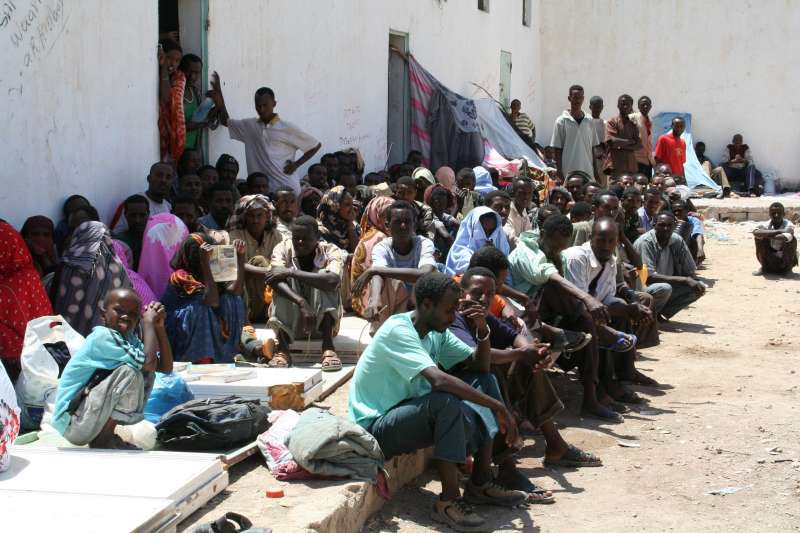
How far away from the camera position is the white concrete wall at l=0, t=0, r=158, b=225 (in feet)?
19.7

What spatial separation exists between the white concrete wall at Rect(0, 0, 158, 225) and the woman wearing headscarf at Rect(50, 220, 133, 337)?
0.56 metres

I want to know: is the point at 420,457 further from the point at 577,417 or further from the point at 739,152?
the point at 739,152

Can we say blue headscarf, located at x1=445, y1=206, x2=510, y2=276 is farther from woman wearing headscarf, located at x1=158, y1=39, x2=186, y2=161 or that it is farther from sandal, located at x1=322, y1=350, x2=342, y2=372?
woman wearing headscarf, located at x1=158, y1=39, x2=186, y2=161

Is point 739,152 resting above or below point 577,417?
above

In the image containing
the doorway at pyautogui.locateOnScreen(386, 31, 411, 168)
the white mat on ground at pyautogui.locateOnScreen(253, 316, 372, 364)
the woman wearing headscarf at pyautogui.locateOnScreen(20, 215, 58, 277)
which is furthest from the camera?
the doorway at pyautogui.locateOnScreen(386, 31, 411, 168)

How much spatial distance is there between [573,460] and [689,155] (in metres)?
15.4

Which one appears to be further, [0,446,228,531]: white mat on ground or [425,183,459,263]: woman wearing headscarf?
[425,183,459,263]: woman wearing headscarf

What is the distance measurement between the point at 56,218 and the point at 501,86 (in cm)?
1298

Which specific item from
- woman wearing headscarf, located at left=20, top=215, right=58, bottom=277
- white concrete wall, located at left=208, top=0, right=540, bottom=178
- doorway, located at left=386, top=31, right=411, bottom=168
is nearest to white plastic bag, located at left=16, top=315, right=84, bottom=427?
woman wearing headscarf, located at left=20, top=215, right=58, bottom=277

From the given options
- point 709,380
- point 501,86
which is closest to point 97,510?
point 709,380

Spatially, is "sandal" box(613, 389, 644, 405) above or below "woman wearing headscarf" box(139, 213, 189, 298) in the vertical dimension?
below

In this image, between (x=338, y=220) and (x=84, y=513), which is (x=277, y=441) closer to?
(x=84, y=513)

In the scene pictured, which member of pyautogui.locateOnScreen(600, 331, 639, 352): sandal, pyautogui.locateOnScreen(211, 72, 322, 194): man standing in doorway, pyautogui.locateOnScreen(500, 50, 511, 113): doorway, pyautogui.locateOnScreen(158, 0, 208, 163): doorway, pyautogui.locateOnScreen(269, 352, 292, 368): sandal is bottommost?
pyautogui.locateOnScreen(269, 352, 292, 368): sandal

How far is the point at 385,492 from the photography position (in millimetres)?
4664
